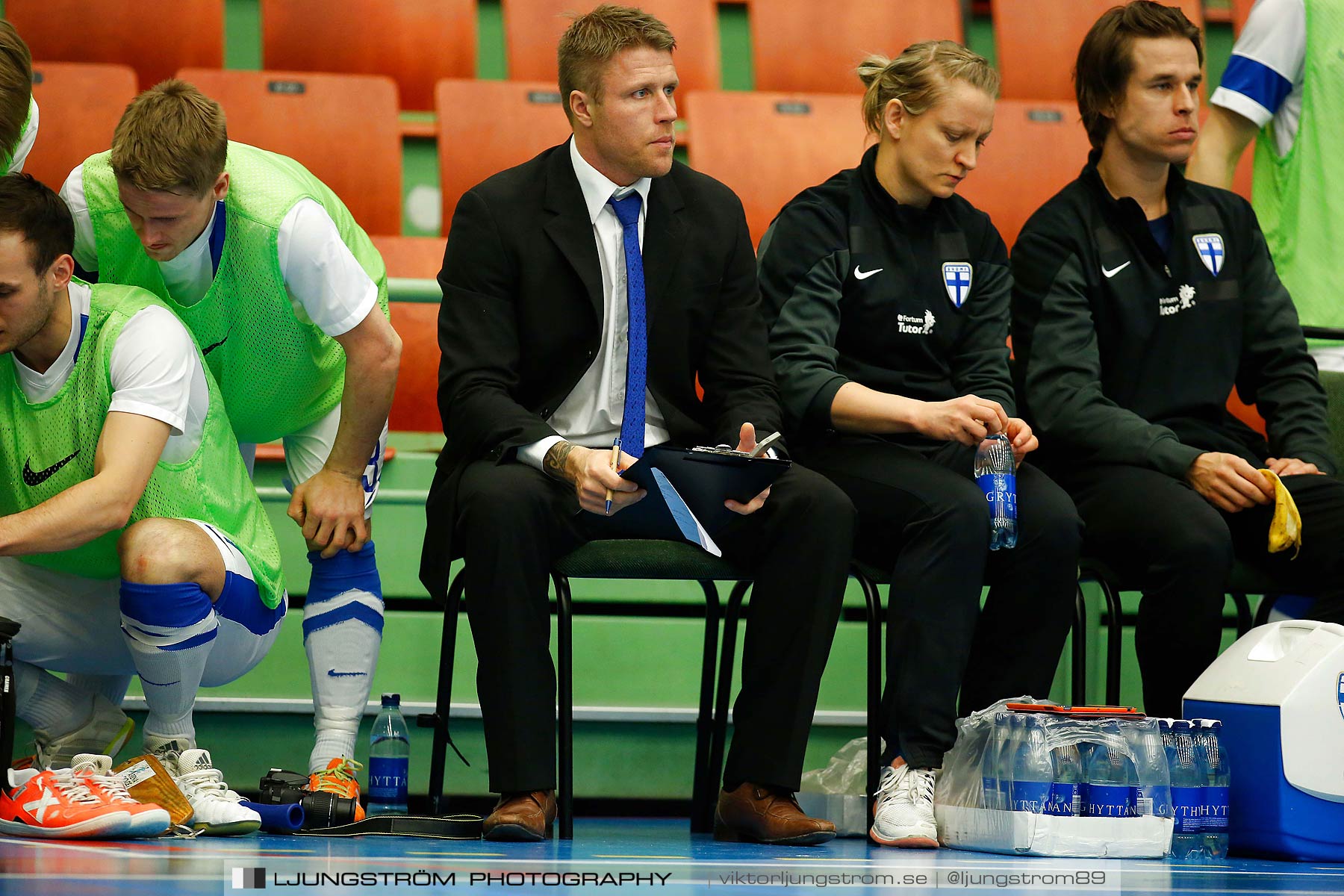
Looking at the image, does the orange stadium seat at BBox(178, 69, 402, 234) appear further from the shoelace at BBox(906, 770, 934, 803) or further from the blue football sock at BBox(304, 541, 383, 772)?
the shoelace at BBox(906, 770, 934, 803)

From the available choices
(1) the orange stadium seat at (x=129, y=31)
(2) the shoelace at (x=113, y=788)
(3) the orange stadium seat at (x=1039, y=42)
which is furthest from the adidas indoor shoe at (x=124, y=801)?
(3) the orange stadium seat at (x=1039, y=42)

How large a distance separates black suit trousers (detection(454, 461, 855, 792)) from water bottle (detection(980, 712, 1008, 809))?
0.30 meters

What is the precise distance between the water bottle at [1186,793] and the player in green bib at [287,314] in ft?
4.52

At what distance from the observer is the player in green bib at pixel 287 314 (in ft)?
7.91

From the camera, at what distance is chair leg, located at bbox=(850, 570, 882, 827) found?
2.56m

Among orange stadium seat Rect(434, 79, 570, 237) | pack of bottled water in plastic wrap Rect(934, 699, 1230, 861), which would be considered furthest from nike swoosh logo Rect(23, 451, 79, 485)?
orange stadium seat Rect(434, 79, 570, 237)

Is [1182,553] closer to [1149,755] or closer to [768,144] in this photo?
[1149,755]

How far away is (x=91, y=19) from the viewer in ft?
14.6

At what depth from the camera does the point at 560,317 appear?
104 inches

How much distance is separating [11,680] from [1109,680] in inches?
75.6

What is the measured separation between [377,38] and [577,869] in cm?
333

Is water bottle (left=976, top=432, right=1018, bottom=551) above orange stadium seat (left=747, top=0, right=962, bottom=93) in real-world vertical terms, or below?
below

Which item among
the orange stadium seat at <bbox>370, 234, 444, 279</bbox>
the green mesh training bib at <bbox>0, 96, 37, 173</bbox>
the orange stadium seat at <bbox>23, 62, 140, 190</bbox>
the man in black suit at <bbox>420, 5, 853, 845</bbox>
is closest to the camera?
the man in black suit at <bbox>420, 5, 853, 845</bbox>

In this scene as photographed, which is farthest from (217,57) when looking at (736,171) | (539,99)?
(736,171)
